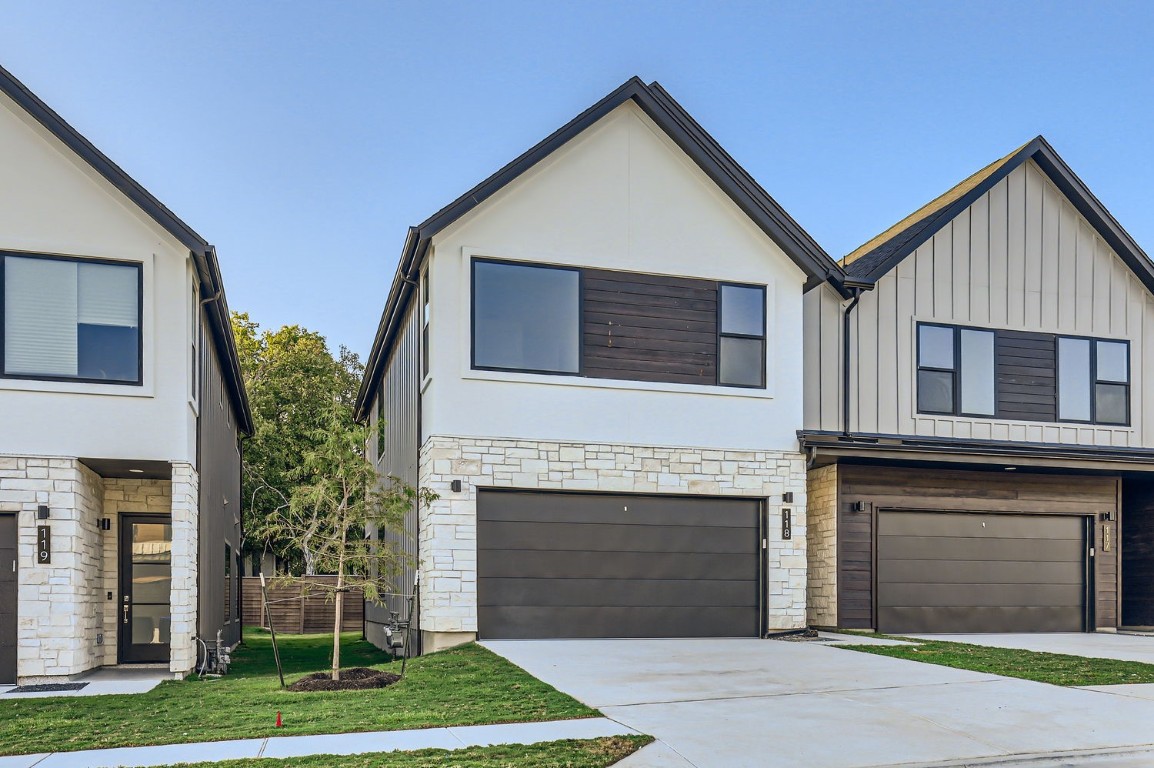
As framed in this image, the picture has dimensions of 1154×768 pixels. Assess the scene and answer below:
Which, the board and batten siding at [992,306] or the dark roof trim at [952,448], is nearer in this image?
the dark roof trim at [952,448]

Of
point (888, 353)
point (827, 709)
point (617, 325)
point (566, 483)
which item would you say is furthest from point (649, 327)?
point (827, 709)

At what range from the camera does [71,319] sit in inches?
466

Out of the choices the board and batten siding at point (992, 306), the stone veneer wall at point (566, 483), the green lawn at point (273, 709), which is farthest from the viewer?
the board and batten siding at point (992, 306)

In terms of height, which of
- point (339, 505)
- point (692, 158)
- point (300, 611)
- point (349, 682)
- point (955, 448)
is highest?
point (692, 158)

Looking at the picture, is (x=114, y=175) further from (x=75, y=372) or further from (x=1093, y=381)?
(x=1093, y=381)

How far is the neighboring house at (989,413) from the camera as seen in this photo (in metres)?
15.9

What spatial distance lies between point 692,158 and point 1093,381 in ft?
27.2

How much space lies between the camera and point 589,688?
31.1 ft

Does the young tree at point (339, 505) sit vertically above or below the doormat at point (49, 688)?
above

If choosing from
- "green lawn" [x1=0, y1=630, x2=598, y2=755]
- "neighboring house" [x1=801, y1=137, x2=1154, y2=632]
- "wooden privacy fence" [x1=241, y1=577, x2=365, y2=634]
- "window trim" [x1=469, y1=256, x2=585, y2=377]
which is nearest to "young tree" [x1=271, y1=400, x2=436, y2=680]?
"green lawn" [x1=0, y1=630, x2=598, y2=755]

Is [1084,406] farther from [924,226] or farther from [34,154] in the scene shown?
[34,154]

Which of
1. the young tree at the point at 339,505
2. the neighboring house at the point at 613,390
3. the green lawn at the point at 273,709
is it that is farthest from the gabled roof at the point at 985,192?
the green lawn at the point at 273,709

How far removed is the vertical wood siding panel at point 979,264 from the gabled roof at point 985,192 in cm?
30

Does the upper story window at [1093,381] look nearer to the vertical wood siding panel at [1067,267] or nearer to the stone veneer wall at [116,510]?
the vertical wood siding panel at [1067,267]
